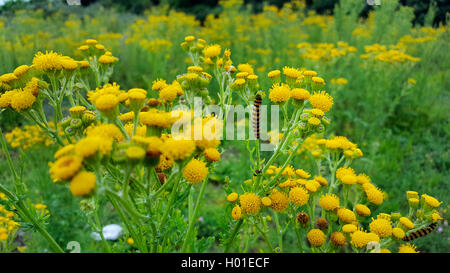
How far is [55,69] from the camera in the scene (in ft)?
4.46

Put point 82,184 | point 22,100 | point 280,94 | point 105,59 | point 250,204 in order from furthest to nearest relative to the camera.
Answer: point 105,59
point 280,94
point 250,204
point 22,100
point 82,184

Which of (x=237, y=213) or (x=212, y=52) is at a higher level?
(x=212, y=52)

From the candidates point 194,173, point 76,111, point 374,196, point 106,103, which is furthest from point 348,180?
point 76,111

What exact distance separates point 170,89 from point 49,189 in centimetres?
243

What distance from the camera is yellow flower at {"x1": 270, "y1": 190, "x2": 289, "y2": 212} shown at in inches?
54.6

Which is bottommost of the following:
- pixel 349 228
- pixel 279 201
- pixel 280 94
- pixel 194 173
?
pixel 349 228

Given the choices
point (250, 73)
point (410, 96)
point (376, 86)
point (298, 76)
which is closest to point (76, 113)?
point (250, 73)

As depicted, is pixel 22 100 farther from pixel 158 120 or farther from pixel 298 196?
pixel 298 196

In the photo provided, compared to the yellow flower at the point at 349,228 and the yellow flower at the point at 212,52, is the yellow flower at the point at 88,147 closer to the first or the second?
the yellow flower at the point at 212,52

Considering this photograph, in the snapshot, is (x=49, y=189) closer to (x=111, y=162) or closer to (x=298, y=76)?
(x=111, y=162)

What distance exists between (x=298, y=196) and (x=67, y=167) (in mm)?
1021

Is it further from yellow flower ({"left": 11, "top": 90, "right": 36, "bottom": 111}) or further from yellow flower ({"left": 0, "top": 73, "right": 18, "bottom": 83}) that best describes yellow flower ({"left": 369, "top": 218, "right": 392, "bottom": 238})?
yellow flower ({"left": 0, "top": 73, "right": 18, "bottom": 83})

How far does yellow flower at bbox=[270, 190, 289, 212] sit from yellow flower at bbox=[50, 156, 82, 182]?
886mm

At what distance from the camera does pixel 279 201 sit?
4.55ft
